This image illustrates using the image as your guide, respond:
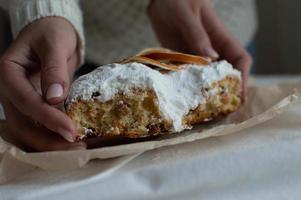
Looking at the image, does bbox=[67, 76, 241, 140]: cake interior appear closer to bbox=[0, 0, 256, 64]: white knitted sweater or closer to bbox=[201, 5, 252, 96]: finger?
bbox=[201, 5, 252, 96]: finger

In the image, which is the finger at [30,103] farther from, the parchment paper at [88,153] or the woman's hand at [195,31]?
the woman's hand at [195,31]

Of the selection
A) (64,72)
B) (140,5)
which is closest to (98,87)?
(64,72)

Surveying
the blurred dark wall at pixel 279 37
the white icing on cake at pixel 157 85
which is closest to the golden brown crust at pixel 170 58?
the white icing on cake at pixel 157 85

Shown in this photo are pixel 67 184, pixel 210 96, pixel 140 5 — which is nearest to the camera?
pixel 67 184

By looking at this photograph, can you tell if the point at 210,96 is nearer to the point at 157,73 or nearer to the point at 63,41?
the point at 157,73

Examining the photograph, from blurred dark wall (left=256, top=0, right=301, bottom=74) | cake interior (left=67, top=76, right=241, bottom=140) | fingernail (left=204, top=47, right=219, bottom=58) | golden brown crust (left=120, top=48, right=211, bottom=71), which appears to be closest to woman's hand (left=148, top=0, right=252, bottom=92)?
fingernail (left=204, top=47, right=219, bottom=58)

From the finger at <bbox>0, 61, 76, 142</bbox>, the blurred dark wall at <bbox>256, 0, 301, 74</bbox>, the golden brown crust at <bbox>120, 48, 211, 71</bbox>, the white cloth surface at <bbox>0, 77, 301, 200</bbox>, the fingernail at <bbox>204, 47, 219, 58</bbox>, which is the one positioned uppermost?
the golden brown crust at <bbox>120, 48, 211, 71</bbox>
